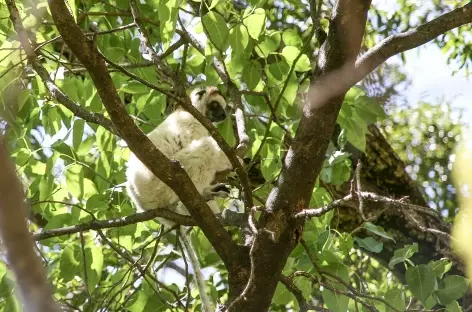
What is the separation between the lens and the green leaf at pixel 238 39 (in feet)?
8.57

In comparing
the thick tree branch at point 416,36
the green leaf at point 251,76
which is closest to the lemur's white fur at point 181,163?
the green leaf at point 251,76

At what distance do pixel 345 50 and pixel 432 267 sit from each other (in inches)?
33.9

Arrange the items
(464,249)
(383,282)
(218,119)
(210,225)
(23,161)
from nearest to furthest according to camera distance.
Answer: (210,225) < (23,161) < (464,249) < (218,119) < (383,282)

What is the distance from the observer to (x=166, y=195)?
143 inches

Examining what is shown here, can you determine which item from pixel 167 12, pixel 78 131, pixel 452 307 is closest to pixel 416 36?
pixel 167 12

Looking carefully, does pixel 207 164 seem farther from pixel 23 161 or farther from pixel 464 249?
pixel 464 249

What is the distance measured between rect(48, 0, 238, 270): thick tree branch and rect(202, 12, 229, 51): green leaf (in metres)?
0.52

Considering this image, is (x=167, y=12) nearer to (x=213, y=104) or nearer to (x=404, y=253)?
(x=404, y=253)

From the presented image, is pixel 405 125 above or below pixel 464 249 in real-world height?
above

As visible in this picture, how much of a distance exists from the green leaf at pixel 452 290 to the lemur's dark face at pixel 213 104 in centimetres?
212

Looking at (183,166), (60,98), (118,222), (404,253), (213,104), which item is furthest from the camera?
(213,104)

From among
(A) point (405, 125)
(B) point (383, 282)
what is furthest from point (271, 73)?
(A) point (405, 125)

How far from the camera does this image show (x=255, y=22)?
2.63 metres

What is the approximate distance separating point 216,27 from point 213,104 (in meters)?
1.89
